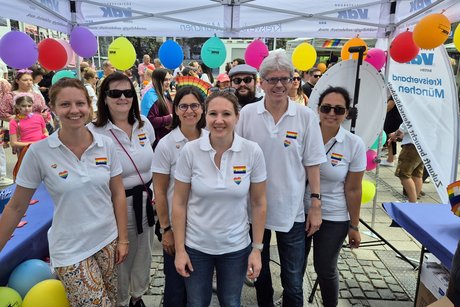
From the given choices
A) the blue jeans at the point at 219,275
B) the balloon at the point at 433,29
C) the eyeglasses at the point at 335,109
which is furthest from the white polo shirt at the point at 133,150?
the balloon at the point at 433,29

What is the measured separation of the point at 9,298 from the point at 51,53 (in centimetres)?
292

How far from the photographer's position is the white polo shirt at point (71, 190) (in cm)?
171

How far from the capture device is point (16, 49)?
3480 mm

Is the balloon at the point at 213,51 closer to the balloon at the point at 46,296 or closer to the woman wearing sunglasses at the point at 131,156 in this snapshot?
the woman wearing sunglasses at the point at 131,156

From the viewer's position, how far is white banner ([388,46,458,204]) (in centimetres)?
363

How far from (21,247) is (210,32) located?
3725 millimetres

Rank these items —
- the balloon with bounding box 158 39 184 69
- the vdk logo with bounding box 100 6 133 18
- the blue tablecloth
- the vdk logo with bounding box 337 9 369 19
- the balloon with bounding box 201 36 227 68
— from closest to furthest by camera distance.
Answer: the blue tablecloth → the vdk logo with bounding box 337 9 369 19 → the vdk logo with bounding box 100 6 133 18 → the balloon with bounding box 201 36 227 68 → the balloon with bounding box 158 39 184 69

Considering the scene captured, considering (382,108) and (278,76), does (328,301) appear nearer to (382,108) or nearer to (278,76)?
(278,76)

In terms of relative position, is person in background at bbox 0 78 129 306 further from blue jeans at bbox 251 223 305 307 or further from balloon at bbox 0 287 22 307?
blue jeans at bbox 251 223 305 307

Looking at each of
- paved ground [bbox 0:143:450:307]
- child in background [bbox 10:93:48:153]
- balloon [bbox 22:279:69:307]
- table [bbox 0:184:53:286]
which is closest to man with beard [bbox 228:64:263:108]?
paved ground [bbox 0:143:450:307]

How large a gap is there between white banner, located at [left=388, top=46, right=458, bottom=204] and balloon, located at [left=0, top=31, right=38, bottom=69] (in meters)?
4.43

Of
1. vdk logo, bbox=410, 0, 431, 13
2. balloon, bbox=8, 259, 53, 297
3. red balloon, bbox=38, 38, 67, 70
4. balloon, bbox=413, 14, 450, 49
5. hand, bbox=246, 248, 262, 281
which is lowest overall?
balloon, bbox=8, 259, 53, 297

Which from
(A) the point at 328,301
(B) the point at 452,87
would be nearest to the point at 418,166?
(B) the point at 452,87

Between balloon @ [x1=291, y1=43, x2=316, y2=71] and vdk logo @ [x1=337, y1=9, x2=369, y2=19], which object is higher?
vdk logo @ [x1=337, y1=9, x2=369, y2=19]
